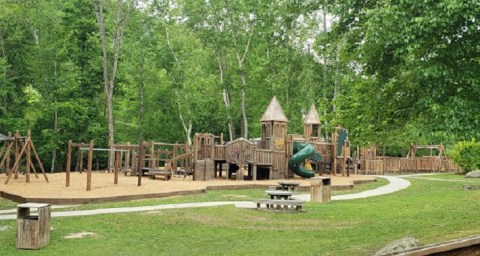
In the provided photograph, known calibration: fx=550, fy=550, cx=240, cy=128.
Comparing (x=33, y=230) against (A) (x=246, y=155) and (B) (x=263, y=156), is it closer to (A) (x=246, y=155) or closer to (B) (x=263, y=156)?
(A) (x=246, y=155)

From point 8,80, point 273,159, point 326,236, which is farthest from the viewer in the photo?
point 8,80

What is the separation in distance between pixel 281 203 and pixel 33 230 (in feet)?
26.8

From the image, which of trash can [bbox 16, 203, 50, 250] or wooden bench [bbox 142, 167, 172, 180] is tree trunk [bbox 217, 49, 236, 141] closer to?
wooden bench [bbox 142, 167, 172, 180]

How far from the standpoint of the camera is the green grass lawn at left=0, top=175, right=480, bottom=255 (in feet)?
36.5

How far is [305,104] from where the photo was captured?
159ft

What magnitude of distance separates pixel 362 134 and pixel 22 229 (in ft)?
27.3

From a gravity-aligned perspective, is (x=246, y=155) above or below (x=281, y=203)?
above

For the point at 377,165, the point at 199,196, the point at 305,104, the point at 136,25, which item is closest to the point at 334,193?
the point at 199,196

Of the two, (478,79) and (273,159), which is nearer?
(478,79)

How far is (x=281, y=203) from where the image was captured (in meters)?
17.2

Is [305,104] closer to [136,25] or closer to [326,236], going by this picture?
[136,25]

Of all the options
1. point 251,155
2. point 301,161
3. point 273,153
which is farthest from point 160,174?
point 301,161

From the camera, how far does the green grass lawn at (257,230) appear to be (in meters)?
11.1

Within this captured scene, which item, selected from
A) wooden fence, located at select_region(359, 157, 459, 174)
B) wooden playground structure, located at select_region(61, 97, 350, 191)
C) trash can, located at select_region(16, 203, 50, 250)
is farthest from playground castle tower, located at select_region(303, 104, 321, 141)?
trash can, located at select_region(16, 203, 50, 250)
